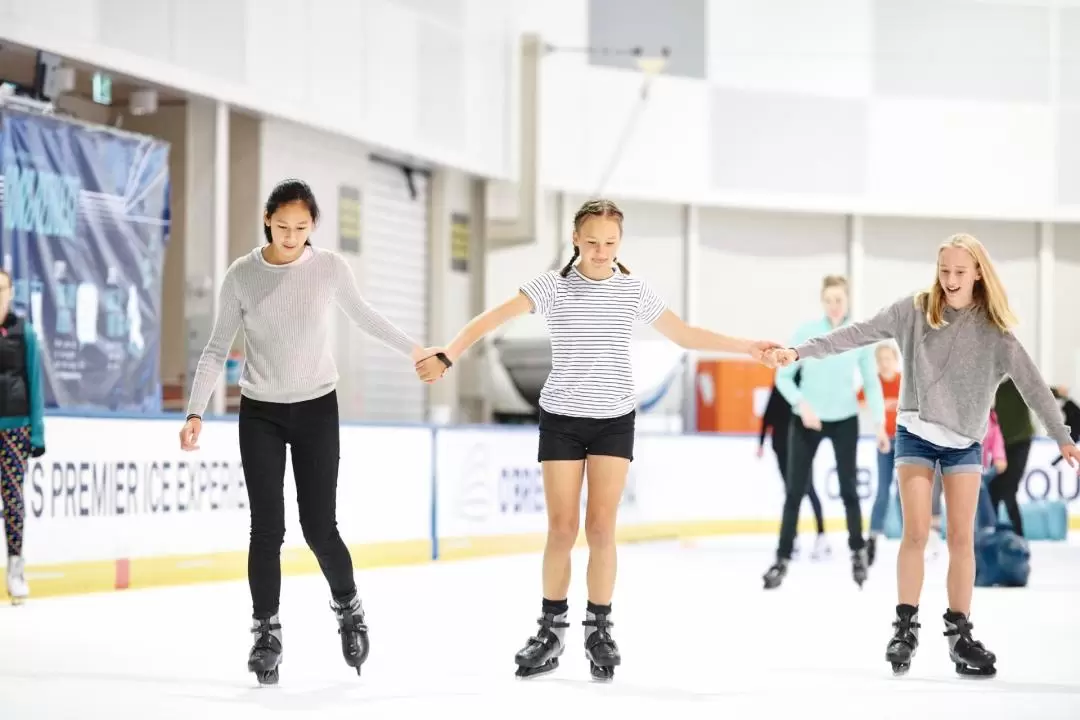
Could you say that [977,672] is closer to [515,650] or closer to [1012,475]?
[515,650]

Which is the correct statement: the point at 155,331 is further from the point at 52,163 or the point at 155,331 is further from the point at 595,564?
the point at 595,564

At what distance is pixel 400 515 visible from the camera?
1185 centimetres

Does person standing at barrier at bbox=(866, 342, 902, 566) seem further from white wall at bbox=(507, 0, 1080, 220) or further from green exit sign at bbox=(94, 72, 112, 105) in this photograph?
white wall at bbox=(507, 0, 1080, 220)

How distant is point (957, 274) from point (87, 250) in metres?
7.93

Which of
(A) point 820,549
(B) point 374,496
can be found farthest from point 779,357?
(A) point 820,549

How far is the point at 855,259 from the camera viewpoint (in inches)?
860

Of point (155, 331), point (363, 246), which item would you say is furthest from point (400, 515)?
point (363, 246)

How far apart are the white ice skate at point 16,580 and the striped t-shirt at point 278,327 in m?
3.36

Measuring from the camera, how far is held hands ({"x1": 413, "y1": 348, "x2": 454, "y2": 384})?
17.5ft

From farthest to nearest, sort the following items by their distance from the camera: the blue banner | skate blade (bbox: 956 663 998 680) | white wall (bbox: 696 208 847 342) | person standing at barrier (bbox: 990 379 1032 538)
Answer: white wall (bbox: 696 208 847 342) → person standing at barrier (bbox: 990 379 1032 538) → the blue banner → skate blade (bbox: 956 663 998 680)

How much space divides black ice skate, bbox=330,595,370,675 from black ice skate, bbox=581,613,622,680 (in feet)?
2.39

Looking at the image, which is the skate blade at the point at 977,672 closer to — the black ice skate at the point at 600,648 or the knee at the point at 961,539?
the knee at the point at 961,539

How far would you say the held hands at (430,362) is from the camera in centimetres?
534

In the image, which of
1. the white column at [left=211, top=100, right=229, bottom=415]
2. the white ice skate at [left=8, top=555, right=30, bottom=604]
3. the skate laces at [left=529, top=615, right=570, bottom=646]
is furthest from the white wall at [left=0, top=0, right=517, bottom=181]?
the skate laces at [left=529, top=615, right=570, bottom=646]
